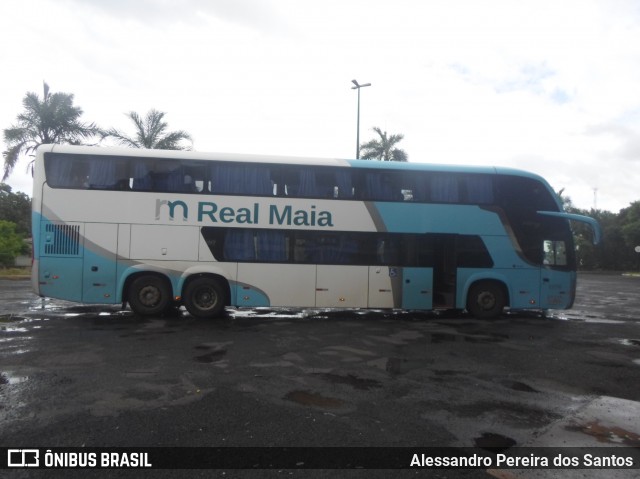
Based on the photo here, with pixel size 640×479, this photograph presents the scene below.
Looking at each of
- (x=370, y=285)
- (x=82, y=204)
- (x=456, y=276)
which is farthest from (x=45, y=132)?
(x=456, y=276)

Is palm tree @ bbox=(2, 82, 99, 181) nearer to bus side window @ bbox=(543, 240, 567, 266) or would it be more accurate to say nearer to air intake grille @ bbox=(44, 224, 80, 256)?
air intake grille @ bbox=(44, 224, 80, 256)

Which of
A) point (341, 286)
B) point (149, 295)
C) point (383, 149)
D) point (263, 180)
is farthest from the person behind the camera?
point (383, 149)

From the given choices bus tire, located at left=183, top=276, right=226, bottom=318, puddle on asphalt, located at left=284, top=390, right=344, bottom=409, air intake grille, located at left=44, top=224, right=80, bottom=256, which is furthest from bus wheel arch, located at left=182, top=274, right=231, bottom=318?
puddle on asphalt, located at left=284, top=390, right=344, bottom=409

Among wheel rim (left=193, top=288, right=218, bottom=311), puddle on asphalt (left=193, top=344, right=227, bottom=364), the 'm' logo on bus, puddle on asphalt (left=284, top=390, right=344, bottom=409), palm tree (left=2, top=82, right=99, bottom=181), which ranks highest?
palm tree (left=2, top=82, right=99, bottom=181)

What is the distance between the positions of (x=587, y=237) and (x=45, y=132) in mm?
51215

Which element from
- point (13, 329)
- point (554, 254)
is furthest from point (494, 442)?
point (13, 329)

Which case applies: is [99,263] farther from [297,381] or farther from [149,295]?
[297,381]

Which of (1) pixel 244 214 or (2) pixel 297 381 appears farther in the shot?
(1) pixel 244 214

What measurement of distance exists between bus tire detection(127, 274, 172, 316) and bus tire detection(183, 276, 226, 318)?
1.70 feet

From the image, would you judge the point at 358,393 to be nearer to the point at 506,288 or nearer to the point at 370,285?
the point at 370,285

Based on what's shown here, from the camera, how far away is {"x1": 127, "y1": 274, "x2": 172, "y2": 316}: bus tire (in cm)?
1070

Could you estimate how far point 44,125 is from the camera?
890 inches

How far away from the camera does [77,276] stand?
10.3 m

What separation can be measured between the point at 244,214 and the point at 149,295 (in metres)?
3.04
